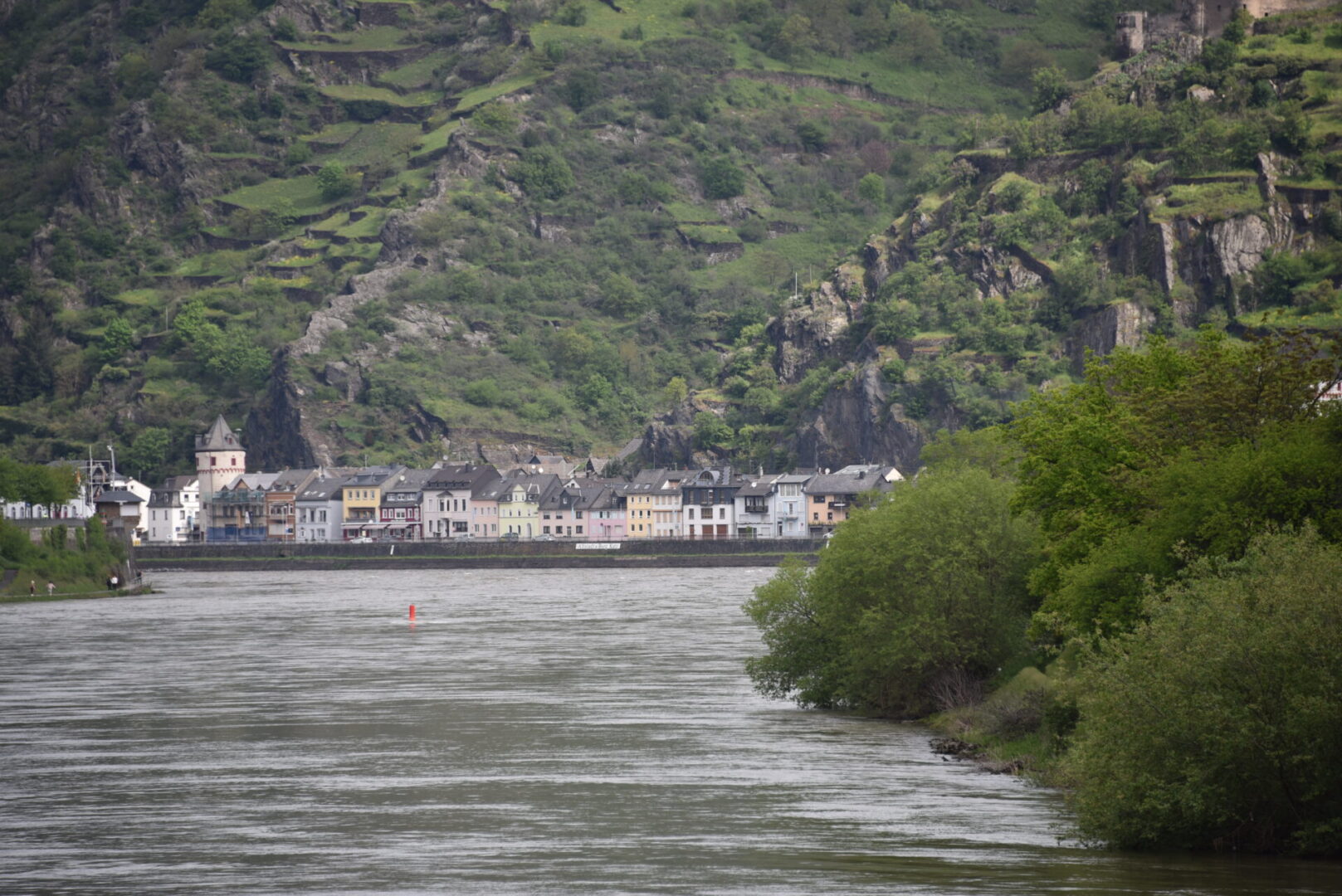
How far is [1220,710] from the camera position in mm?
30125

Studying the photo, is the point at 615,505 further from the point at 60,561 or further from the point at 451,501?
the point at 60,561

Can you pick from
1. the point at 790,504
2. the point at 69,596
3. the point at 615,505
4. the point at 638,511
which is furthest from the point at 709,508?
the point at 69,596

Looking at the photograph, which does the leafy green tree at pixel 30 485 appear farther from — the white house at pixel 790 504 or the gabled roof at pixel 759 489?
the white house at pixel 790 504

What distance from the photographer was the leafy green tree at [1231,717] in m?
29.8

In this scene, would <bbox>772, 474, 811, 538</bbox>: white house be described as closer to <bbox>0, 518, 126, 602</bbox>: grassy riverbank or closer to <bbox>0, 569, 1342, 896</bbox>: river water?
<bbox>0, 518, 126, 602</bbox>: grassy riverbank

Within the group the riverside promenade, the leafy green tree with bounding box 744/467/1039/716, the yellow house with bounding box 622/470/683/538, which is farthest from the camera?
the yellow house with bounding box 622/470/683/538

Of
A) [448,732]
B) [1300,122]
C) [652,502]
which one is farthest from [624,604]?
[1300,122]

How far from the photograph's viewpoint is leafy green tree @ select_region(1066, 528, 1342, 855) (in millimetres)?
29844

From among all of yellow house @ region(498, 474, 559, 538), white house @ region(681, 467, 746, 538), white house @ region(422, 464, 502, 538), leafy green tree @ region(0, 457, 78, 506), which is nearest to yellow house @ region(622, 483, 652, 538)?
white house @ region(681, 467, 746, 538)

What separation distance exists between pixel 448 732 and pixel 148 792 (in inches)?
449

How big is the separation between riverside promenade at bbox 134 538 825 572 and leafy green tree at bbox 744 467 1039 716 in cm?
9466

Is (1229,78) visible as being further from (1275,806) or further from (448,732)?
(1275,806)

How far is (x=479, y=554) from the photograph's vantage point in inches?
6713

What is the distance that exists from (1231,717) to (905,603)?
20.4 meters
